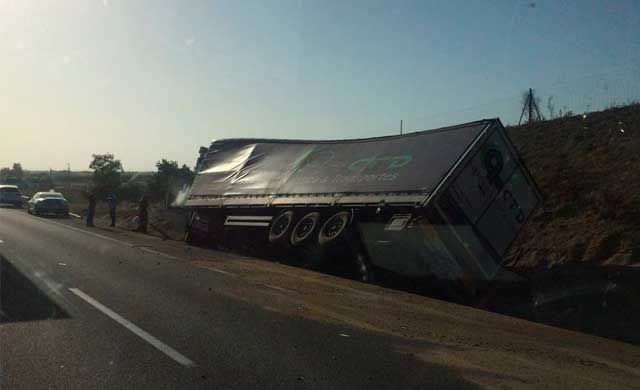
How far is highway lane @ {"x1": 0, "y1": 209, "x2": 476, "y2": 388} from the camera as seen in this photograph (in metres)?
6.41

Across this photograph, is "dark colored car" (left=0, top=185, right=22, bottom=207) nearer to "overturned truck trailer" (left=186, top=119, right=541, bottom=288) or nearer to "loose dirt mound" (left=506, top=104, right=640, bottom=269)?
"overturned truck trailer" (left=186, top=119, right=541, bottom=288)

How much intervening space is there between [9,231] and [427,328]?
62.3 feet

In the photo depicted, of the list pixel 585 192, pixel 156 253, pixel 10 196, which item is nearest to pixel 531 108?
pixel 585 192

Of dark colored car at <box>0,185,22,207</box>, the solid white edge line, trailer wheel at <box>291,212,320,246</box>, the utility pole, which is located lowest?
the solid white edge line

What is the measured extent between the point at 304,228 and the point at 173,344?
10183 mm

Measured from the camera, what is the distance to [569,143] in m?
24.8

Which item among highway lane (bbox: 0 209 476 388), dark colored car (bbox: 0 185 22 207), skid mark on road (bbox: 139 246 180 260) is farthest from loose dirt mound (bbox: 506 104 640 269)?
dark colored car (bbox: 0 185 22 207)

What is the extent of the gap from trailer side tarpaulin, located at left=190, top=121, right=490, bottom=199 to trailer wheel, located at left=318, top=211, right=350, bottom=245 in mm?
623

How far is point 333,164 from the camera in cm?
1850

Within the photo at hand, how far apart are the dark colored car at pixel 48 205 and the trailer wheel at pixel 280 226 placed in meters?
22.6

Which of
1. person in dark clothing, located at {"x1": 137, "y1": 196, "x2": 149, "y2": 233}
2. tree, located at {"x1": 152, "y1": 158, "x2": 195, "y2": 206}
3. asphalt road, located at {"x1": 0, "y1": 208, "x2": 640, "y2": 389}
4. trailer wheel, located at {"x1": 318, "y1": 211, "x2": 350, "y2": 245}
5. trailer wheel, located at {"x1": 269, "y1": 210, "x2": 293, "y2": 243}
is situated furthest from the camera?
tree, located at {"x1": 152, "y1": 158, "x2": 195, "y2": 206}

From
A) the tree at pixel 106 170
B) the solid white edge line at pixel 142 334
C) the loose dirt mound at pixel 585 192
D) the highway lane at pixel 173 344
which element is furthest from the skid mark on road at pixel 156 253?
the tree at pixel 106 170

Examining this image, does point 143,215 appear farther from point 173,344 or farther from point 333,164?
point 173,344

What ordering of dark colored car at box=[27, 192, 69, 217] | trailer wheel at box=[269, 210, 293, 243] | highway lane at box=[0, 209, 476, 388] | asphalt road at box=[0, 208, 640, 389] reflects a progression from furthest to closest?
dark colored car at box=[27, 192, 69, 217] → trailer wheel at box=[269, 210, 293, 243] → asphalt road at box=[0, 208, 640, 389] → highway lane at box=[0, 209, 476, 388]
